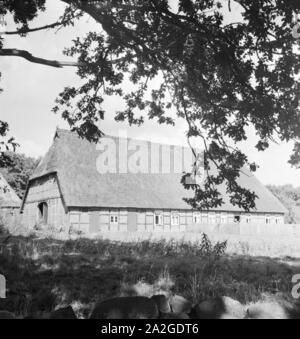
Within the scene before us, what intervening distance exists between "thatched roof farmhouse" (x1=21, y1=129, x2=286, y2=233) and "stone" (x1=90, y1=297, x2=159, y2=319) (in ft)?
78.7

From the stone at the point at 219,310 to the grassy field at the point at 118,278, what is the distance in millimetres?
1517

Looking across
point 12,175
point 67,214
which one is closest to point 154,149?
point 67,214

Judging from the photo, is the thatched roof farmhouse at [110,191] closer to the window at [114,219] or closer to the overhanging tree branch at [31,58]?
the window at [114,219]

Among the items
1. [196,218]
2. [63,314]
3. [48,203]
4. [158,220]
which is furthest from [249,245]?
[48,203]

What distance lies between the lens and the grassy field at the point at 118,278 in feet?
22.0

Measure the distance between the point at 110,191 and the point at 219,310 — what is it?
1118 inches

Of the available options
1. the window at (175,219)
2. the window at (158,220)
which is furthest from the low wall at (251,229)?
the window at (158,220)

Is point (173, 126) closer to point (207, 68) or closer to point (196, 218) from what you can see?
point (207, 68)

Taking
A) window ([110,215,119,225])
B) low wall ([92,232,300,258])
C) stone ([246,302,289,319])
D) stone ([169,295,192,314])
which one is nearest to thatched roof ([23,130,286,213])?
window ([110,215,119,225])

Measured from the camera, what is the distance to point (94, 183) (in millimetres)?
32750

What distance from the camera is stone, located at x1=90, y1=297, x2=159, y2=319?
4.53m

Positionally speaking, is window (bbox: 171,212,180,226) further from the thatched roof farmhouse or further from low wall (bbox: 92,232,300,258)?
low wall (bbox: 92,232,300,258)
